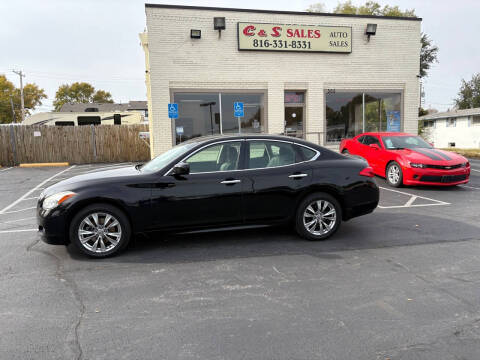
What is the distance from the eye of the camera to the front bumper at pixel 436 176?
31.2 feet

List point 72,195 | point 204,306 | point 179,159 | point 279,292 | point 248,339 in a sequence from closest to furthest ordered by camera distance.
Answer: point 248,339, point 204,306, point 279,292, point 72,195, point 179,159

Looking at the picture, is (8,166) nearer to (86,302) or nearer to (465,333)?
(86,302)

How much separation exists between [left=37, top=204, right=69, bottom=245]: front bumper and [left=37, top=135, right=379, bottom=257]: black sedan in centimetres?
1

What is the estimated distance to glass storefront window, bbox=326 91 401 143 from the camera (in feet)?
51.4

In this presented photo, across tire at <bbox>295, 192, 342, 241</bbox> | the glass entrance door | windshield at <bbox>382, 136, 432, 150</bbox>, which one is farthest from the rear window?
the glass entrance door

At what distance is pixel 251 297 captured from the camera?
12.1 ft

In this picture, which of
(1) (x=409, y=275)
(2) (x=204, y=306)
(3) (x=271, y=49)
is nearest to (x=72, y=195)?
(2) (x=204, y=306)

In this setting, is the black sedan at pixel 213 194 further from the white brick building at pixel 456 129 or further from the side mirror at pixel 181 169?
the white brick building at pixel 456 129

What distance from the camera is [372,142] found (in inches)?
448

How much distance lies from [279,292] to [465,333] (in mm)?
1620

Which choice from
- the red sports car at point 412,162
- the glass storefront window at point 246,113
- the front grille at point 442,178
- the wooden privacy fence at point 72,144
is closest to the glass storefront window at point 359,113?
the glass storefront window at point 246,113

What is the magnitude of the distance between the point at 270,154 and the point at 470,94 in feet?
235

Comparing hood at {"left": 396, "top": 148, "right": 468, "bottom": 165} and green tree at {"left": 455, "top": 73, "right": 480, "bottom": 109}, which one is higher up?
green tree at {"left": 455, "top": 73, "right": 480, "bottom": 109}

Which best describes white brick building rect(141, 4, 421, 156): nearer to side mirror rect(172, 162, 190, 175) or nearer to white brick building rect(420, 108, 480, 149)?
side mirror rect(172, 162, 190, 175)
